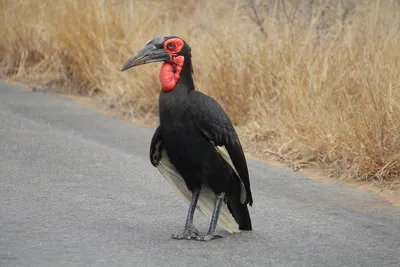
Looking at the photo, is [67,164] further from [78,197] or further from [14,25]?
[14,25]

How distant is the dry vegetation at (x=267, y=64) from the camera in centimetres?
777

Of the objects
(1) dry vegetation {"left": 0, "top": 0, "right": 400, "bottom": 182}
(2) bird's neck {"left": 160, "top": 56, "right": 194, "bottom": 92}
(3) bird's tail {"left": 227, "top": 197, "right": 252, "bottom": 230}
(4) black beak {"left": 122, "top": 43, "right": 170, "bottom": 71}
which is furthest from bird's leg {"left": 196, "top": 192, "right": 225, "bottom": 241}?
(1) dry vegetation {"left": 0, "top": 0, "right": 400, "bottom": 182}

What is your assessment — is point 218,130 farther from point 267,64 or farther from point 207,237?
point 267,64

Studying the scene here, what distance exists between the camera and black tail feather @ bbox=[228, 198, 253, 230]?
6.00 m

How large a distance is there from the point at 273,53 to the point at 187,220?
3757 millimetres

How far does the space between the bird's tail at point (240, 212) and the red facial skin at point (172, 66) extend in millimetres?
891

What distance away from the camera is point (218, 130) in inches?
224

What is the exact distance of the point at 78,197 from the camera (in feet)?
22.6

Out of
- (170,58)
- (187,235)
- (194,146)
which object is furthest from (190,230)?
(170,58)

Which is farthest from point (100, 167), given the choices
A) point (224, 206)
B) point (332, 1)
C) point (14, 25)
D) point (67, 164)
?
point (14, 25)

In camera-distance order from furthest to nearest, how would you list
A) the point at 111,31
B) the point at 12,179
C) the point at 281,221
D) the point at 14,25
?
the point at 14,25, the point at 111,31, the point at 12,179, the point at 281,221

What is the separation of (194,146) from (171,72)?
489 mm

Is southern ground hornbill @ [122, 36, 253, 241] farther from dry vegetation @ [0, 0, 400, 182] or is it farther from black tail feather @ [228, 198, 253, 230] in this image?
dry vegetation @ [0, 0, 400, 182]

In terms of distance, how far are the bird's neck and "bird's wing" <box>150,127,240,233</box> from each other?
45 cm
